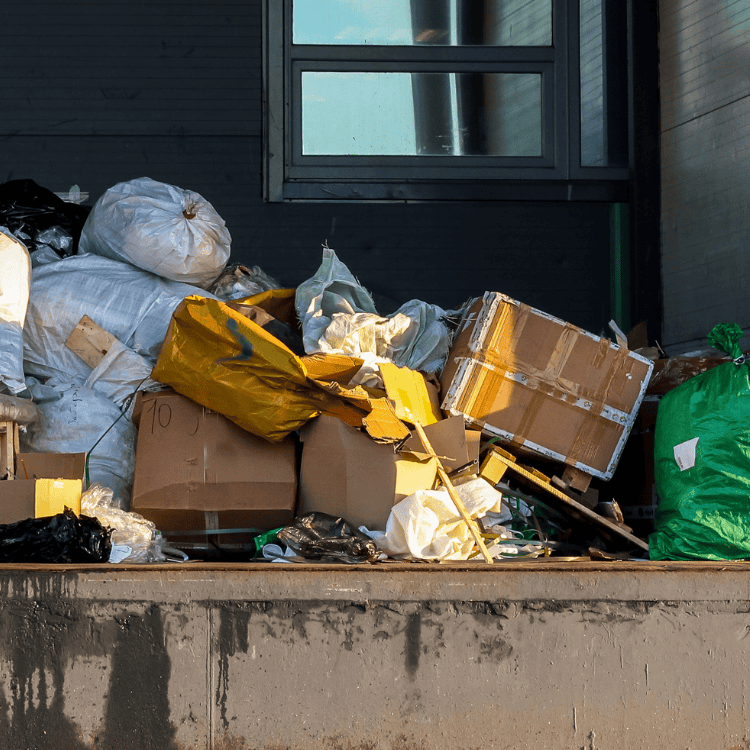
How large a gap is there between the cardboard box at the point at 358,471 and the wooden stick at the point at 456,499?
0.17ft

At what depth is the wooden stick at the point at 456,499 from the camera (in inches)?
122

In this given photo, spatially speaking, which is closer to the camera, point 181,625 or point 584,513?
point 181,625

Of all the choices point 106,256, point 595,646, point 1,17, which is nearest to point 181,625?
point 595,646

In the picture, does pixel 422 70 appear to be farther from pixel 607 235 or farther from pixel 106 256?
pixel 106 256

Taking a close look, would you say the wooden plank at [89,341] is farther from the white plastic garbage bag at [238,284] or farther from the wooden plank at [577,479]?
the wooden plank at [577,479]

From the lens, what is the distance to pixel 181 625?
9.11 ft

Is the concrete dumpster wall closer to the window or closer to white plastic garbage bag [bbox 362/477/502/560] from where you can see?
white plastic garbage bag [bbox 362/477/502/560]

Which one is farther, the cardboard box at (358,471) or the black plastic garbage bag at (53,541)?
the cardboard box at (358,471)

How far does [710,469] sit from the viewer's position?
353 centimetres

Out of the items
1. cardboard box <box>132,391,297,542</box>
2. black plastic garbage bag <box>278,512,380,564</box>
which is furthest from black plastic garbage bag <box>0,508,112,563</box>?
black plastic garbage bag <box>278,512,380,564</box>

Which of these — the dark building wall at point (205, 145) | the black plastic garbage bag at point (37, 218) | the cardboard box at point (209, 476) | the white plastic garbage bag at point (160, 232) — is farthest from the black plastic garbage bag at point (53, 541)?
→ the dark building wall at point (205, 145)

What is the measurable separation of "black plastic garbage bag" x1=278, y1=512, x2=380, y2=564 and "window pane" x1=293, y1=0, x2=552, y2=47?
341cm

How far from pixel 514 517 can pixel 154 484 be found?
1.63 m

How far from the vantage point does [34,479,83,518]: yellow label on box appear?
3.17 m
